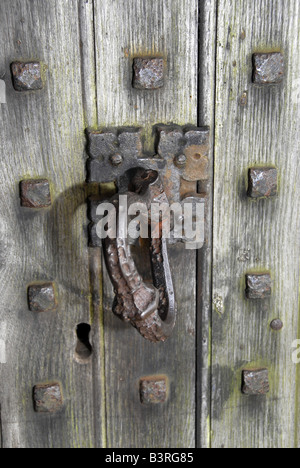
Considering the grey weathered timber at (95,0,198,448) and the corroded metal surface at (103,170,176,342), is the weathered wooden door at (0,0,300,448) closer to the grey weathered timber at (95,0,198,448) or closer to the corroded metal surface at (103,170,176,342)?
the grey weathered timber at (95,0,198,448)

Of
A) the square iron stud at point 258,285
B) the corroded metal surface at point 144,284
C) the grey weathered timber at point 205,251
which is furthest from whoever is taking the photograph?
the square iron stud at point 258,285

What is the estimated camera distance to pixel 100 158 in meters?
0.92

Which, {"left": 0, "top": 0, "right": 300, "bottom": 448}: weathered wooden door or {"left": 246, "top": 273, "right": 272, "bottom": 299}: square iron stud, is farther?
{"left": 246, "top": 273, "right": 272, "bottom": 299}: square iron stud

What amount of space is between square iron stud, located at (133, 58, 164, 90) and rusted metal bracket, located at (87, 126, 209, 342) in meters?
0.06

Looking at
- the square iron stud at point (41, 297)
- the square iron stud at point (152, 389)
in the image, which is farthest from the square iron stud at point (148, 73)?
the square iron stud at point (152, 389)

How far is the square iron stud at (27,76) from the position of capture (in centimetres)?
87

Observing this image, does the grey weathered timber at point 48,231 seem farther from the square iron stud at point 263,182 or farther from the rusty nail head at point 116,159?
the square iron stud at point 263,182

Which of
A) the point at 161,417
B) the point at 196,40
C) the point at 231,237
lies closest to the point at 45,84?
the point at 196,40

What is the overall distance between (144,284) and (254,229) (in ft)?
0.89

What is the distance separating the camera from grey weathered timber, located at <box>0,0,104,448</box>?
0.88 m

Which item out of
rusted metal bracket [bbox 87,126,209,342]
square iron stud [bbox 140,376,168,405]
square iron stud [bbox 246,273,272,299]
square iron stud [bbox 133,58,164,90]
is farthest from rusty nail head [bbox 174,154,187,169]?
square iron stud [bbox 140,376,168,405]

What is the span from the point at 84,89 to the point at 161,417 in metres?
0.56

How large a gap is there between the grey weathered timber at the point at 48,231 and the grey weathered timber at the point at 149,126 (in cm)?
2
